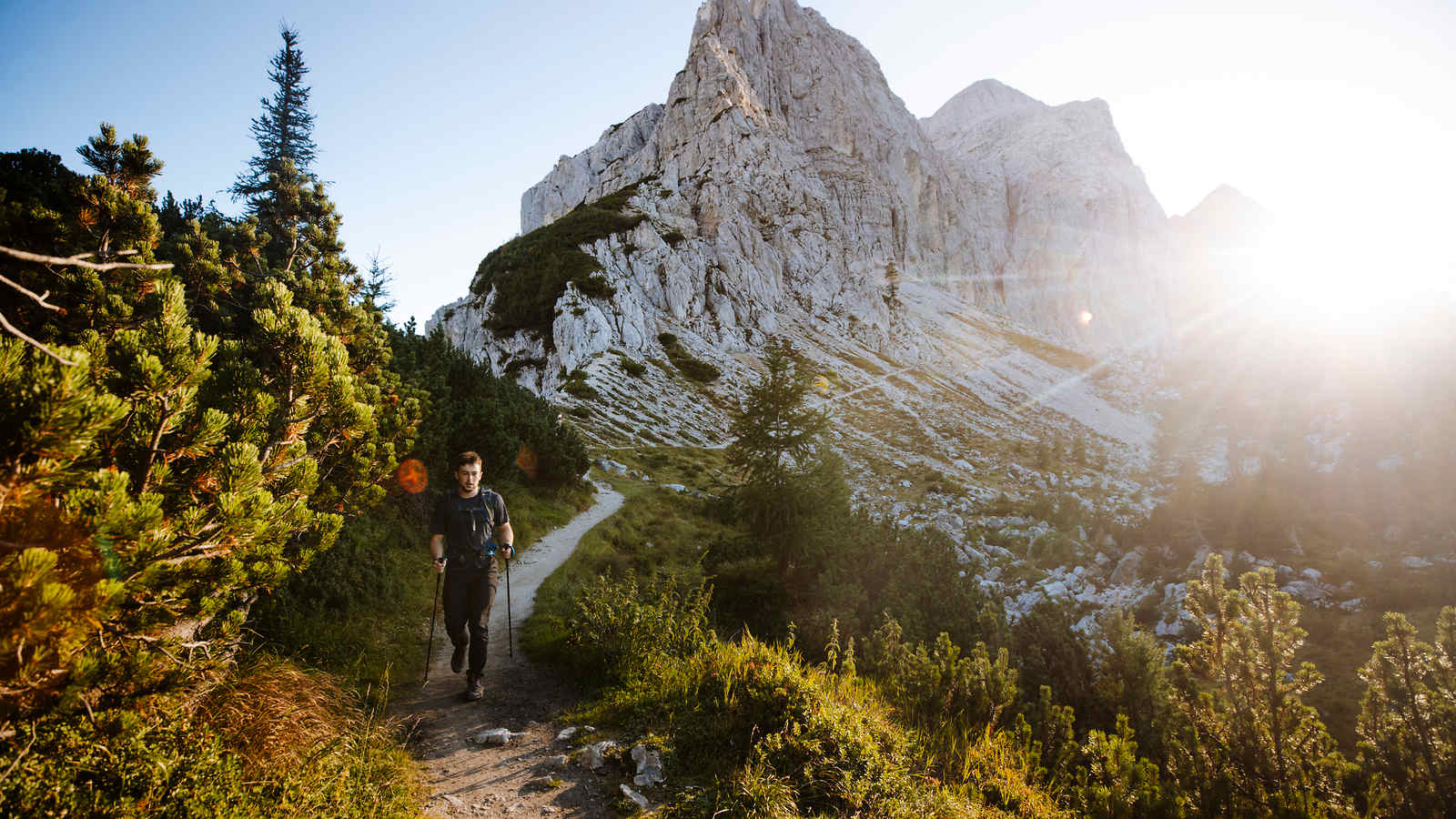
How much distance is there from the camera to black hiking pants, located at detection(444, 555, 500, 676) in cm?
571

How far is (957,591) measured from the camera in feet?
34.4

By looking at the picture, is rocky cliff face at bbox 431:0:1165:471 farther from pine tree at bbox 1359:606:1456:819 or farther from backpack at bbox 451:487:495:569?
pine tree at bbox 1359:606:1456:819

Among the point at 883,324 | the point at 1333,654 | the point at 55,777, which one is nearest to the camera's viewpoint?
the point at 55,777

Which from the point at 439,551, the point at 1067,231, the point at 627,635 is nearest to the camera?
the point at 439,551

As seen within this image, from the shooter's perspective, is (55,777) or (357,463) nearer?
(55,777)

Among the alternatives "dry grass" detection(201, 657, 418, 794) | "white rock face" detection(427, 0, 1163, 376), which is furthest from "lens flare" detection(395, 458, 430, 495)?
"white rock face" detection(427, 0, 1163, 376)

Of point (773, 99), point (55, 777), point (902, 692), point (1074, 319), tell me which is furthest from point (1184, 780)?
point (1074, 319)

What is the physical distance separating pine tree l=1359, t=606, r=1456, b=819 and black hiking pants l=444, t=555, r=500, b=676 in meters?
7.78

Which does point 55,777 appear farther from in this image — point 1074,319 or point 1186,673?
point 1074,319

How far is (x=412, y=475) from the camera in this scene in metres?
10.9

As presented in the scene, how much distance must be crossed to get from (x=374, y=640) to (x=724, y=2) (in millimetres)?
93736

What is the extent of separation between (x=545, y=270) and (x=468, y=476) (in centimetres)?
4619

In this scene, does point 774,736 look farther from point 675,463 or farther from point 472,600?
point 675,463

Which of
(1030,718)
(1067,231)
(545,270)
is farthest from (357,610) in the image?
(1067,231)
